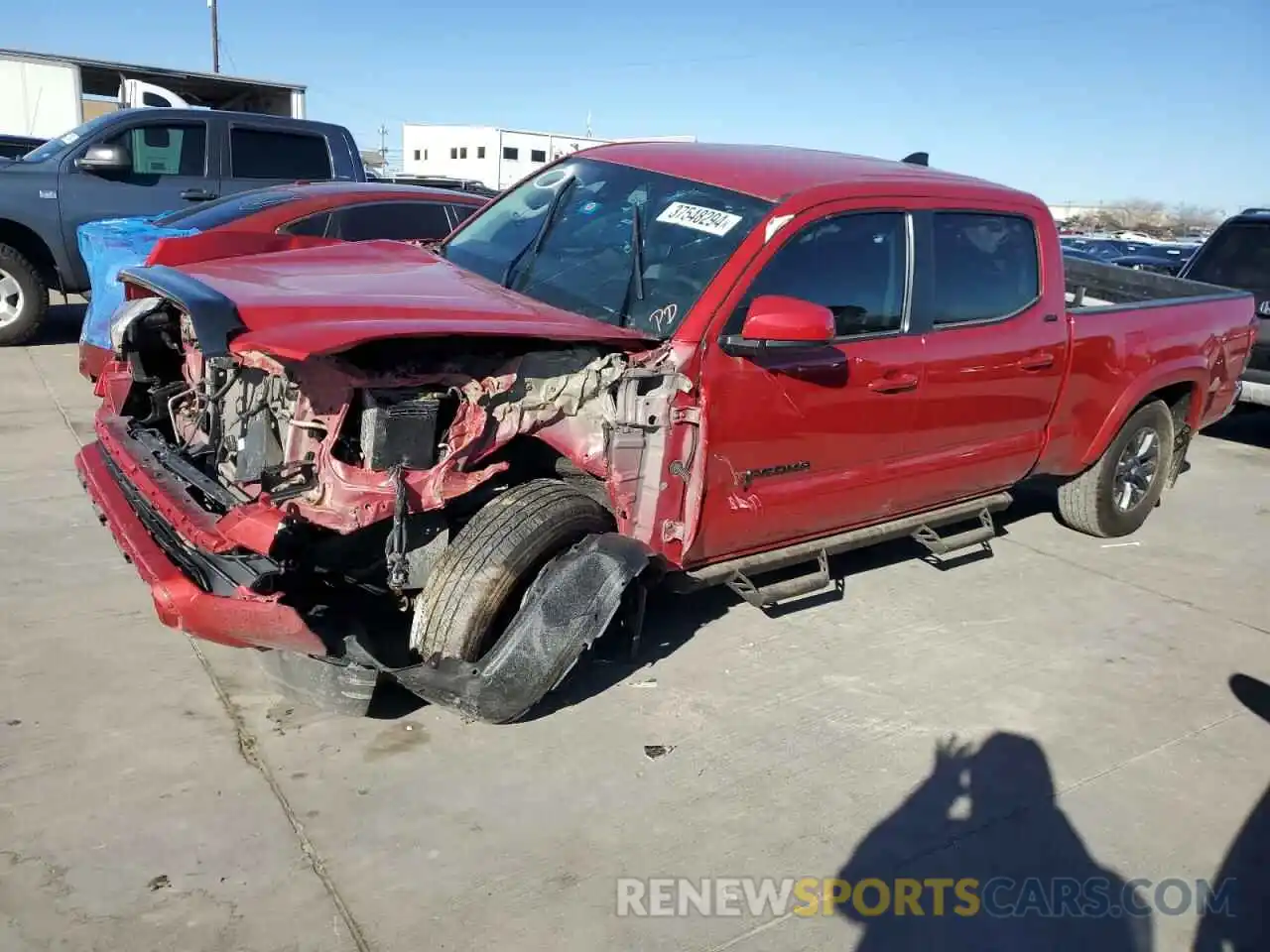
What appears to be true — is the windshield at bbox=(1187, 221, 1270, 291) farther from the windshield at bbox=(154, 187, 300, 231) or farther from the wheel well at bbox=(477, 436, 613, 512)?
the windshield at bbox=(154, 187, 300, 231)

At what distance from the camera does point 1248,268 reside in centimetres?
837

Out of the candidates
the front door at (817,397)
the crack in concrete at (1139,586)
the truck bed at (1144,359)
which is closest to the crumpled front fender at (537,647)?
the front door at (817,397)

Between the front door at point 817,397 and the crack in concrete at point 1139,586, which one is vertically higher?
the front door at point 817,397

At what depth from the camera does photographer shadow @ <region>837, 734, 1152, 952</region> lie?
2785mm

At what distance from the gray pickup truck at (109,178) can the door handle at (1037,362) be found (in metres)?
7.44

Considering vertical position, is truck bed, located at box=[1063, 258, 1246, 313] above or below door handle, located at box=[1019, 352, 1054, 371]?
above

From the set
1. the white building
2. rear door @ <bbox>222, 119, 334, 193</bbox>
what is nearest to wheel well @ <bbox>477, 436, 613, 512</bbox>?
rear door @ <bbox>222, 119, 334, 193</bbox>

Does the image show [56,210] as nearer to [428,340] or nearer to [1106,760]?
[428,340]

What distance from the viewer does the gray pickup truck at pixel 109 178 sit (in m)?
8.95

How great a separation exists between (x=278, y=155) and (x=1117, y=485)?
7.90 meters

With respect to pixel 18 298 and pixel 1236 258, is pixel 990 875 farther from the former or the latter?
pixel 18 298

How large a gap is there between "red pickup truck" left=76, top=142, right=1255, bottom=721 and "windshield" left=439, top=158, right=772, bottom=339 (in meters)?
0.01

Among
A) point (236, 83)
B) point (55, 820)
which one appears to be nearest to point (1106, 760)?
point (55, 820)

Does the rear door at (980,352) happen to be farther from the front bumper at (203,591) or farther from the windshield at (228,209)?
the windshield at (228,209)
